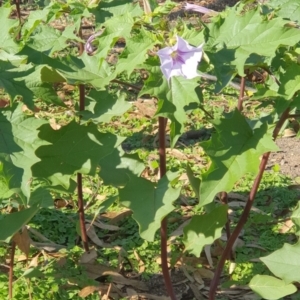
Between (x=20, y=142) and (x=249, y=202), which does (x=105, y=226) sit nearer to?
(x=249, y=202)

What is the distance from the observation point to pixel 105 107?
7.17 ft

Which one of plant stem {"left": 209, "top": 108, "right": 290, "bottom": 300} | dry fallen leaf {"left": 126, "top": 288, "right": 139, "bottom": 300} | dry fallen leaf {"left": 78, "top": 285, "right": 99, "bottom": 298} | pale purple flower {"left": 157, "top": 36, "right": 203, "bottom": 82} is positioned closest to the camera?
pale purple flower {"left": 157, "top": 36, "right": 203, "bottom": 82}

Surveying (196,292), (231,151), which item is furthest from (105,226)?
(231,151)

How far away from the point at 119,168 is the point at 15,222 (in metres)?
0.45

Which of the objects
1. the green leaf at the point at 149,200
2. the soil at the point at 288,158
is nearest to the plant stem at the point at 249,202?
the green leaf at the point at 149,200

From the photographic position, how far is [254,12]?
6.30 ft

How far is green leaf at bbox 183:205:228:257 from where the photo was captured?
7.27ft

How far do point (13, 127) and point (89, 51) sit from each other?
1.88 ft

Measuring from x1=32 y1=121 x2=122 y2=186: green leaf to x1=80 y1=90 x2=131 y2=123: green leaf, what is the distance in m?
0.12

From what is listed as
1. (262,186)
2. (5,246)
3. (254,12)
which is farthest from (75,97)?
(254,12)

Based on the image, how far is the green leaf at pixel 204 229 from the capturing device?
7.27ft

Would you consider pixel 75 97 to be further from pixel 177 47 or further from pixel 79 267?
pixel 177 47

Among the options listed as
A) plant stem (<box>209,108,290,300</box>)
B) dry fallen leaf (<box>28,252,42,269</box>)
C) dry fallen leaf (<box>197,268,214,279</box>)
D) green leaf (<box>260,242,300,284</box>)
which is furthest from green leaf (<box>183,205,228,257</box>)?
dry fallen leaf (<box>28,252,42,269</box>)

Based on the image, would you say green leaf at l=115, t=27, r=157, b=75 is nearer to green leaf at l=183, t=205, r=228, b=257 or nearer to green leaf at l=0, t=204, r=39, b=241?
green leaf at l=0, t=204, r=39, b=241
